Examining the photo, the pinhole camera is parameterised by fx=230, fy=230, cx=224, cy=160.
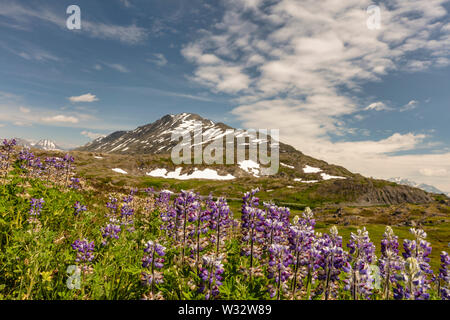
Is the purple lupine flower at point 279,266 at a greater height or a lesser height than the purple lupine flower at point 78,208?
lesser

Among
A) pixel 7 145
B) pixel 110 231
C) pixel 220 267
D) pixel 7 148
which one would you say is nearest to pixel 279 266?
pixel 220 267

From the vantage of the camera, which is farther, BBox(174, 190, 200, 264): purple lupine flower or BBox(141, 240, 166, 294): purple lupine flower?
BBox(174, 190, 200, 264): purple lupine flower

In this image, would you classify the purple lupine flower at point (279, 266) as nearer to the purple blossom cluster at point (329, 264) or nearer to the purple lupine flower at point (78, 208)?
the purple blossom cluster at point (329, 264)

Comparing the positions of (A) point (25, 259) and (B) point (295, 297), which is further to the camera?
(A) point (25, 259)

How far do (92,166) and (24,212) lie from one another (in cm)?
18017

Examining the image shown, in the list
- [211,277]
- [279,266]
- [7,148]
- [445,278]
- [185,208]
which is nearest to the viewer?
[211,277]

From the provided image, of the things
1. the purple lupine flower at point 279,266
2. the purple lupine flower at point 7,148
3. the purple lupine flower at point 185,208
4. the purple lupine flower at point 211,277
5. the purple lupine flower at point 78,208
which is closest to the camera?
the purple lupine flower at point 211,277

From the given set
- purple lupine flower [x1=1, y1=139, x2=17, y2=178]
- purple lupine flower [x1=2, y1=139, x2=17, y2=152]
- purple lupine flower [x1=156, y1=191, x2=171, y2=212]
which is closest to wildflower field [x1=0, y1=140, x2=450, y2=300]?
purple lupine flower [x1=156, y1=191, x2=171, y2=212]

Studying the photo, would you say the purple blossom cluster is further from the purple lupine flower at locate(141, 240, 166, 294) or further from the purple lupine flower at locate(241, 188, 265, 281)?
the purple lupine flower at locate(141, 240, 166, 294)

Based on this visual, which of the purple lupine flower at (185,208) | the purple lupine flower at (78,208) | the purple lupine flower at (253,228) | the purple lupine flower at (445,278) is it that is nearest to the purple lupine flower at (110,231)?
the purple lupine flower at (185,208)

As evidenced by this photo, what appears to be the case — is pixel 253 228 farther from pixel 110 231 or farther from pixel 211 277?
pixel 110 231
